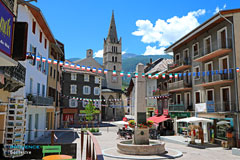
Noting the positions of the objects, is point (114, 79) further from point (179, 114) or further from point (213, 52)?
point (213, 52)

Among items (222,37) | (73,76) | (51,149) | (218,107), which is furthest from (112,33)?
(51,149)

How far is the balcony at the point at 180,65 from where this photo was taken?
26875 millimetres

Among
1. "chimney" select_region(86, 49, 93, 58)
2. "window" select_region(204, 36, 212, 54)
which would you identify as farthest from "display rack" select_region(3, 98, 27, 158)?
"chimney" select_region(86, 49, 93, 58)

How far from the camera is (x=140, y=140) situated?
15.3 meters

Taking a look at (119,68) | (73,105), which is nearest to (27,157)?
(73,105)

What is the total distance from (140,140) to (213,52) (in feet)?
36.7

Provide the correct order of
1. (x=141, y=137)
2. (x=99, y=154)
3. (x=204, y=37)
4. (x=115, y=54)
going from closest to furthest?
(x=99, y=154), (x=141, y=137), (x=204, y=37), (x=115, y=54)

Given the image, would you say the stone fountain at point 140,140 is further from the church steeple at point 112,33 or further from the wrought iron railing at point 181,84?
the church steeple at point 112,33

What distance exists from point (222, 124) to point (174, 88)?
31.6ft

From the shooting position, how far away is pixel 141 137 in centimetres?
1538

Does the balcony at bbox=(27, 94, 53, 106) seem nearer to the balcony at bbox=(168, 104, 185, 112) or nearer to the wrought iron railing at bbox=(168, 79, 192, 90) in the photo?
the balcony at bbox=(168, 104, 185, 112)

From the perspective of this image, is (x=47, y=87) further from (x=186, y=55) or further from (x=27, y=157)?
(x=27, y=157)

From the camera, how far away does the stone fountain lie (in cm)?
1430

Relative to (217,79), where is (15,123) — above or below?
below
